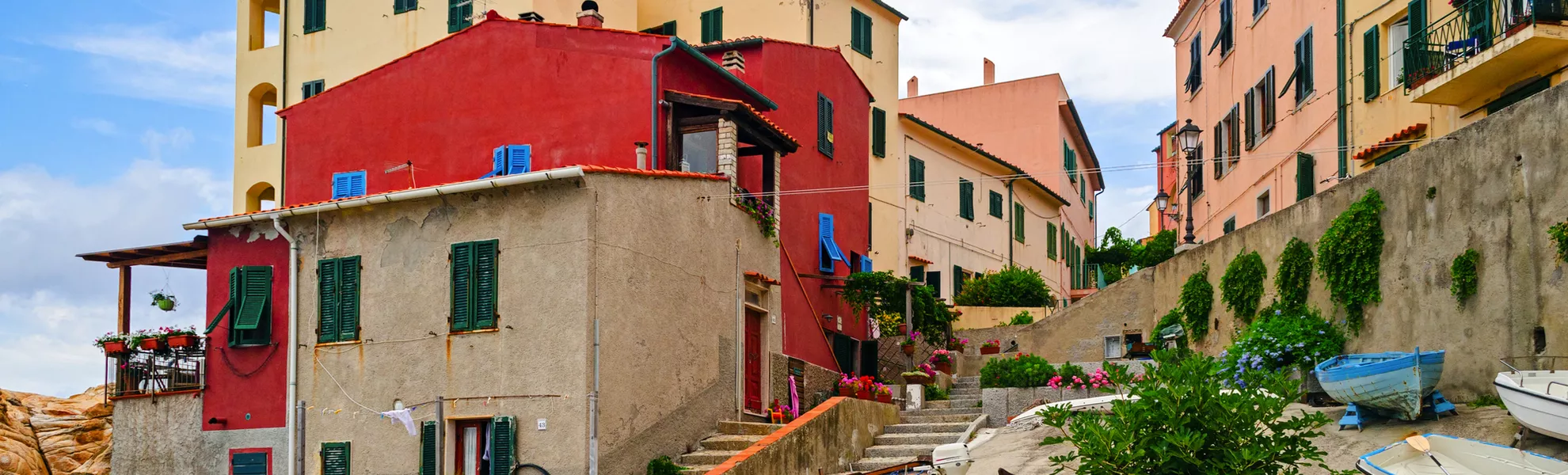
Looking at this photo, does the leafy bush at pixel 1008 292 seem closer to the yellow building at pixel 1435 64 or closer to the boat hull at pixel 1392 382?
the yellow building at pixel 1435 64

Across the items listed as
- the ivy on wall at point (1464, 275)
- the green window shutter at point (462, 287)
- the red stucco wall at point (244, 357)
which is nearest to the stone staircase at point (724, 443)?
the green window shutter at point (462, 287)

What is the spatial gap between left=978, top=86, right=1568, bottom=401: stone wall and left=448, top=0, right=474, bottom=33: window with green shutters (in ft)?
58.2

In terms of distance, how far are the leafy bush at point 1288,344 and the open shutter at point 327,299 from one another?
11386mm

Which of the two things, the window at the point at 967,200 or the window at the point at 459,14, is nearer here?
the window at the point at 459,14

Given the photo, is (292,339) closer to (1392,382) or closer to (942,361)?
(942,361)

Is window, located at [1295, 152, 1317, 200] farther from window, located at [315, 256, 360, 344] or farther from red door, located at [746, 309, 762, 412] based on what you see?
window, located at [315, 256, 360, 344]

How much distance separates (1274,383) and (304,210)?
500 inches

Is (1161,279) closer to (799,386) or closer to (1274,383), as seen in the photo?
(799,386)

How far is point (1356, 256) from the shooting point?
17266mm

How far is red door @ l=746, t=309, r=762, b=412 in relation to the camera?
20.5 meters

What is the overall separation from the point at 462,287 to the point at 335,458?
2.95 metres

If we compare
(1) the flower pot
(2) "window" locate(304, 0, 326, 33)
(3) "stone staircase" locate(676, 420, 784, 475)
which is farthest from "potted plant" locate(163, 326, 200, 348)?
(2) "window" locate(304, 0, 326, 33)

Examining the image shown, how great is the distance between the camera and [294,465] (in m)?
18.5

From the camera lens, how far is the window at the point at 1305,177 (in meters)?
24.4
